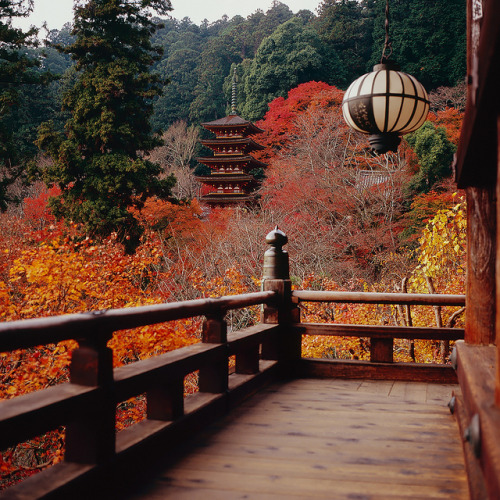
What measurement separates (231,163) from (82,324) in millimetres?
23198

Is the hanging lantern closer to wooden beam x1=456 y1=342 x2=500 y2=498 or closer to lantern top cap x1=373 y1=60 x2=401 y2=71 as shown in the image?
lantern top cap x1=373 y1=60 x2=401 y2=71

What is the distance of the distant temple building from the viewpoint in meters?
24.3

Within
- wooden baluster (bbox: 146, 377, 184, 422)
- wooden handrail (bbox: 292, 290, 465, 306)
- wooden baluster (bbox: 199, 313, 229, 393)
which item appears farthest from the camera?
Result: wooden handrail (bbox: 292, 290, 465, 306)

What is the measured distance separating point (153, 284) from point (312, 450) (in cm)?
1167

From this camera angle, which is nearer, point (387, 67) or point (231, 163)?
point (387, 67)

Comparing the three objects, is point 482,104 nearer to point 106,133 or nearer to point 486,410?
point 486,410

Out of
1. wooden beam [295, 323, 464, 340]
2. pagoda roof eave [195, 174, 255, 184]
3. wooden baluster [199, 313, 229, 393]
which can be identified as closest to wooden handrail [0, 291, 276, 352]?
wooden baluster [199, 313, 229, 393]

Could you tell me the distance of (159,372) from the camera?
2342mm

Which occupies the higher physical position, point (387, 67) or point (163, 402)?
point (387, 67)

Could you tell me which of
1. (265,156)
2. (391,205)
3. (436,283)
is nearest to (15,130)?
(265,156)

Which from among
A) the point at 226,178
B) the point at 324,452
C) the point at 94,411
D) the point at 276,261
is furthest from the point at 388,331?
the point at 226,178

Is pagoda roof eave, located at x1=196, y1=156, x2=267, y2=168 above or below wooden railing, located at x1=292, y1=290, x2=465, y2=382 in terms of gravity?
above

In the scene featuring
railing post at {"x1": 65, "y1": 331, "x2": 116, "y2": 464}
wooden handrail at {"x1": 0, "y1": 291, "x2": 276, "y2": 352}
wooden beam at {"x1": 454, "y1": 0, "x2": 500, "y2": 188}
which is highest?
wooden beam at {"x1": 454, "y1": 0, "x2": 500, "y2": 188}

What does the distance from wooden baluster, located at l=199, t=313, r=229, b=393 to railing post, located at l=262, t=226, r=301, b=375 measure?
112cm
